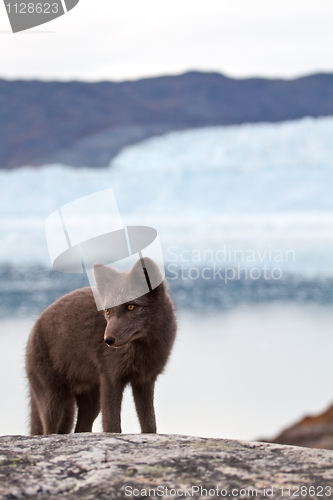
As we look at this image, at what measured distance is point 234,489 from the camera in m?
1.88

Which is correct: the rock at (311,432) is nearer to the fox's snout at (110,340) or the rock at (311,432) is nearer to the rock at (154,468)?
the fox's snout at (110,340)

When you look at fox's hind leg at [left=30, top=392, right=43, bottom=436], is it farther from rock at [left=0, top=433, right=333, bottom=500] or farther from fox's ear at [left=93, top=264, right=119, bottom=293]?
rock at [left=0, top=433, right=333, bottom=500]

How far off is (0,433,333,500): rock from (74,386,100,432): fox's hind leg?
1292 mm

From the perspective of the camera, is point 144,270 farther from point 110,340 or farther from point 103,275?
point 110,340

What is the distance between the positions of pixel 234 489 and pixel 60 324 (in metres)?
1.83

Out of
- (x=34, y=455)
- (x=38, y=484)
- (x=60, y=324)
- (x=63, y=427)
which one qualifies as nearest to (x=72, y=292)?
(x=60, y=324)

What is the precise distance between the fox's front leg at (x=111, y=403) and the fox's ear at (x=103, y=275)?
48cm

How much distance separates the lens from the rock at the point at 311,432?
245 inches

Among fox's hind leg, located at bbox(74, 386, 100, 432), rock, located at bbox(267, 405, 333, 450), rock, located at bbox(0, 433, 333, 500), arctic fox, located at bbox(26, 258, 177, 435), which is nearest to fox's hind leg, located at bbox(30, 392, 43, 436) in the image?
arctic fox, located at bbox(26, 258, 177, 435)

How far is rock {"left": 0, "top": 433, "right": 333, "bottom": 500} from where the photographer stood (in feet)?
6.15

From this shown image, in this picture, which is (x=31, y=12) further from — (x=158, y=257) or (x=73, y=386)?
(x=73, y=386)

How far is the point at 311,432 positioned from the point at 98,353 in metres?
3.92

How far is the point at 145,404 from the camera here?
3436 millimetres

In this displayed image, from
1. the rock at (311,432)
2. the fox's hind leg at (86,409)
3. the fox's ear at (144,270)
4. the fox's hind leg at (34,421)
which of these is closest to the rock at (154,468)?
the fox's ear at (144,270)
